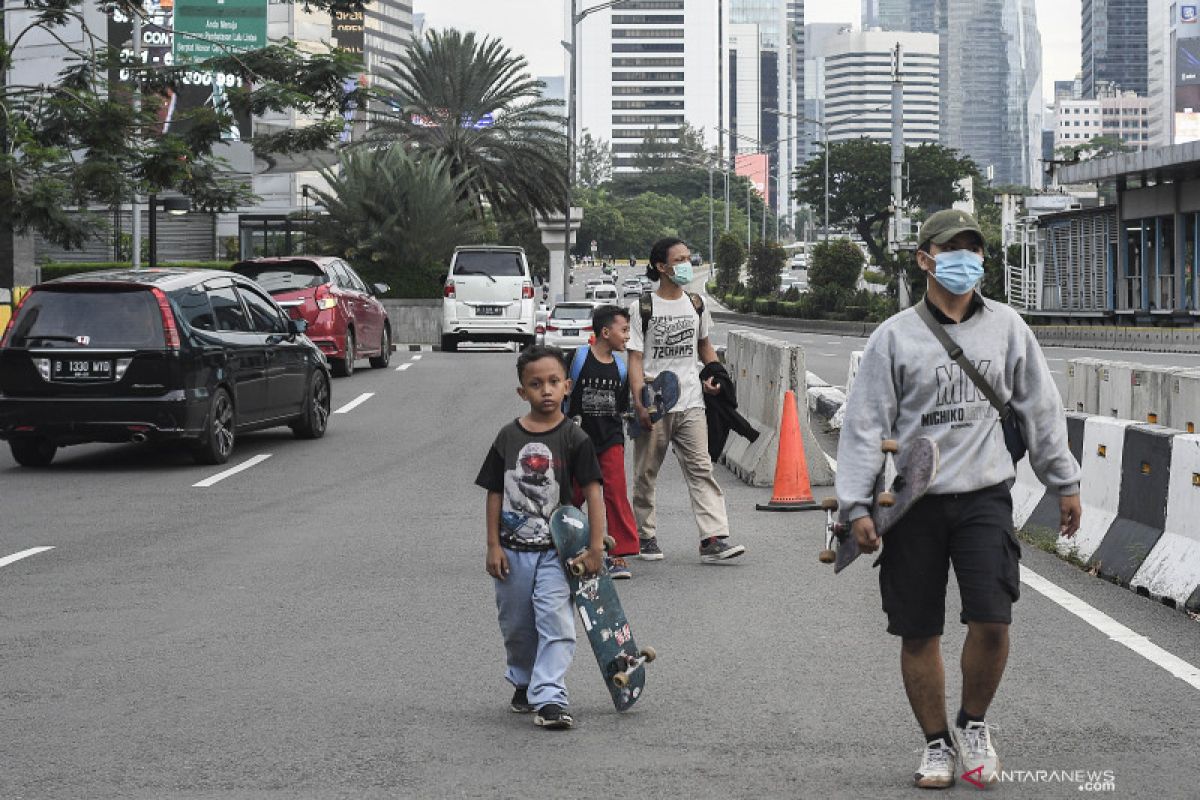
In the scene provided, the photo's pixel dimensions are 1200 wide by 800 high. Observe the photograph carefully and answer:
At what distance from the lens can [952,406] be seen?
18.2 feet

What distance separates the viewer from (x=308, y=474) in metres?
15.6

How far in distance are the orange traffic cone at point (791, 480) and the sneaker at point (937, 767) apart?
756 centimetres

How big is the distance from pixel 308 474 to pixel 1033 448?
35.1ft

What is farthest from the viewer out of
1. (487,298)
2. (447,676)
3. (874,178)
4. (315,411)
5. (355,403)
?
(874,178)

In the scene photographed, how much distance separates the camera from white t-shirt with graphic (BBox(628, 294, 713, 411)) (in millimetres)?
10289

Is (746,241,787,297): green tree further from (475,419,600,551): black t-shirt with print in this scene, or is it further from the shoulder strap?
the shoulder strap

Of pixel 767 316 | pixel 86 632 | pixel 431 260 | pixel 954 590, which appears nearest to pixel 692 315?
pixel 954 590

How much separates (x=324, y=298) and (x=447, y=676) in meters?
19.7

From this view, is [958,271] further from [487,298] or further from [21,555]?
[487,298]

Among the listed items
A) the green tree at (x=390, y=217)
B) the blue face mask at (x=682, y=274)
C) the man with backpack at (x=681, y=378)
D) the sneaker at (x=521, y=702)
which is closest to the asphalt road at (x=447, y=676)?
the sneaker at (x=521, y=702)

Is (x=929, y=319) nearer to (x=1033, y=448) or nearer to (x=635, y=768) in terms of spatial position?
(x=1033, y=448)

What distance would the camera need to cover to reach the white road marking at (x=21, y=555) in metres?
10.7

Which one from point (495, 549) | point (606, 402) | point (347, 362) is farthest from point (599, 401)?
point (347, 362)

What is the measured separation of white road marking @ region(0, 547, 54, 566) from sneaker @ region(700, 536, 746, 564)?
4043 mm
